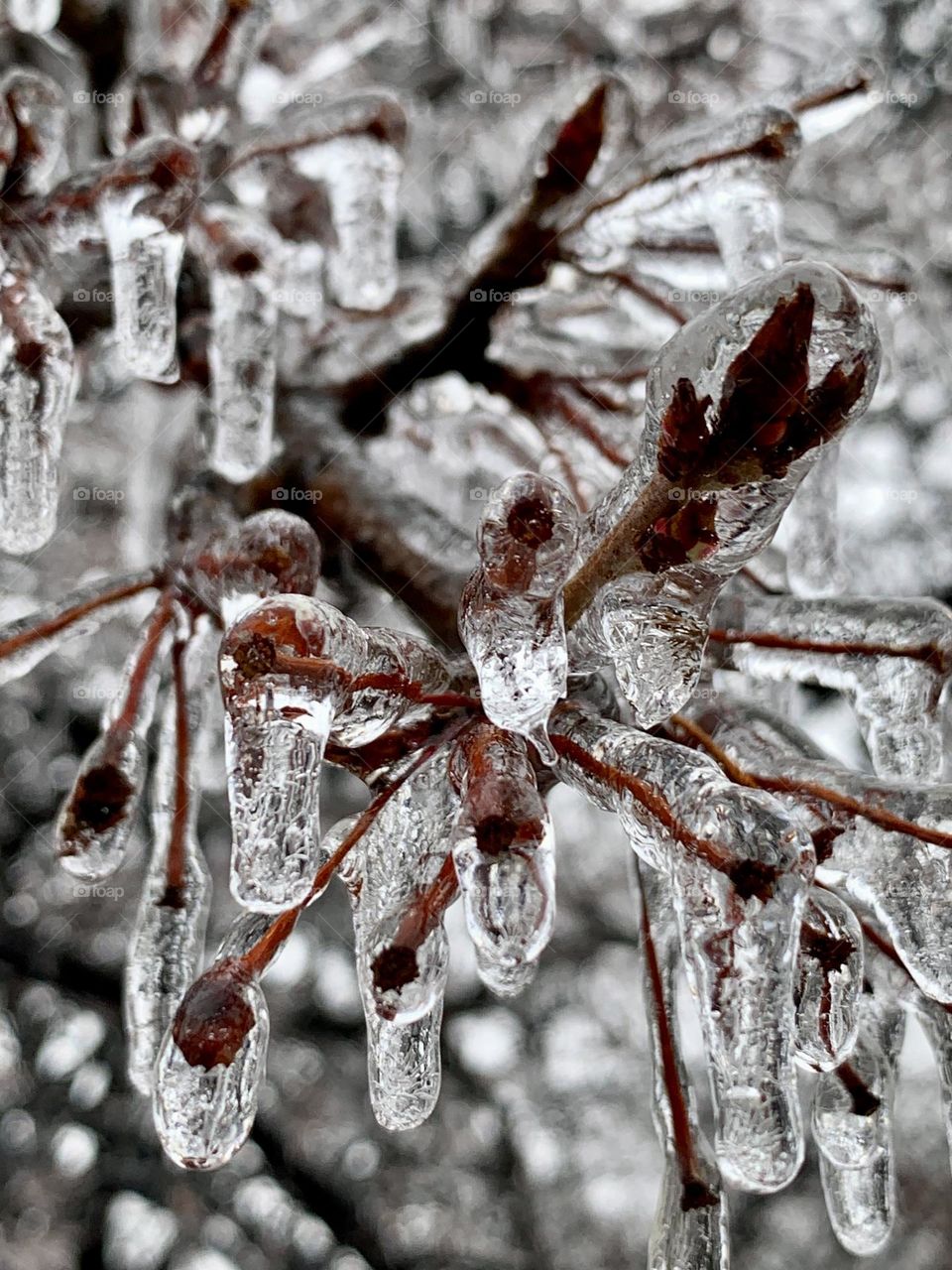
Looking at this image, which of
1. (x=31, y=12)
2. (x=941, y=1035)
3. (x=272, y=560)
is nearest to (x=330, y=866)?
(x=272, y=560)

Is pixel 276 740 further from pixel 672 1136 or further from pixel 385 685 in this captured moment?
pixel 672 1136

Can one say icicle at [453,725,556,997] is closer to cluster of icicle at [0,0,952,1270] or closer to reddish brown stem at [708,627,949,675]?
cluster of icicle at [0,0,952,1270]

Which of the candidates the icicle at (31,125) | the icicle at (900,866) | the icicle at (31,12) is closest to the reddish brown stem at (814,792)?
the icicle at (900,866)

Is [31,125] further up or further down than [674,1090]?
further up

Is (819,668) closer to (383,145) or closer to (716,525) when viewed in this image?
(716,525)

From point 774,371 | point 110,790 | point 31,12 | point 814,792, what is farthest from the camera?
point 31,12

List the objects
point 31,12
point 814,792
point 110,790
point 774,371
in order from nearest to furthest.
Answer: point 774,371
point 814,792
point 110,790
point 31,12

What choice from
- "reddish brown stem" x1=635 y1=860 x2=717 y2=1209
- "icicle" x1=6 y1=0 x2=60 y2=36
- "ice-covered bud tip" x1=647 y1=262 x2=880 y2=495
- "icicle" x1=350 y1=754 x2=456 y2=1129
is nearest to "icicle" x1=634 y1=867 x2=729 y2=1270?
"reddish brown stem" x1=635 y1=860 x2=717 y2=1209

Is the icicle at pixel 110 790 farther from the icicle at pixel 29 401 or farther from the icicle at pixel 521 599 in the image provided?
the icicle at pixel 521 599
